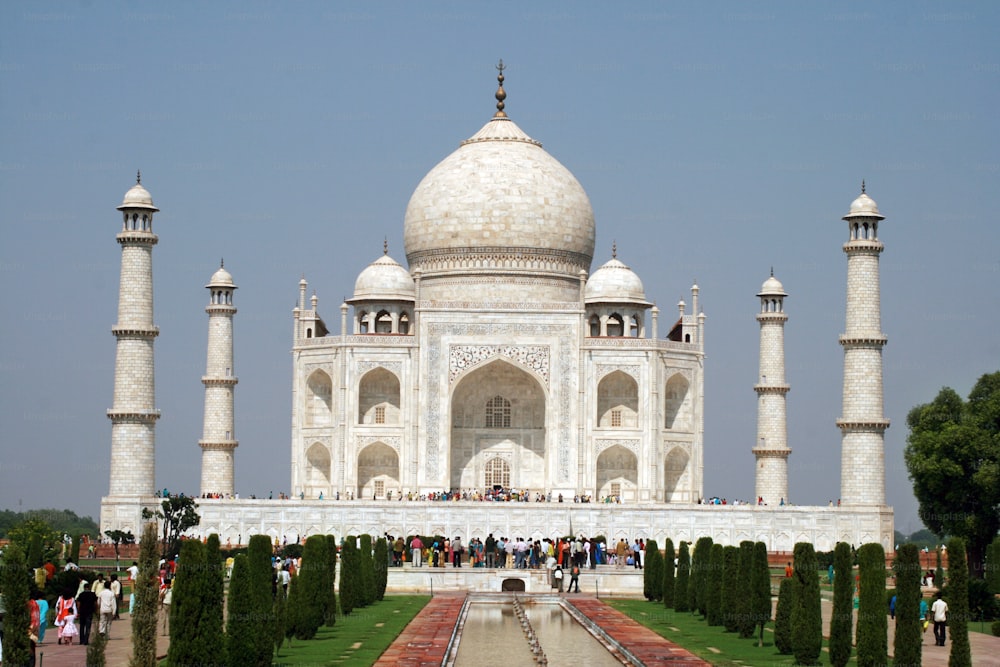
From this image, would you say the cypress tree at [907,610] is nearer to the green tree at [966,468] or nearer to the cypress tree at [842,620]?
the cypress tree at [842,620]

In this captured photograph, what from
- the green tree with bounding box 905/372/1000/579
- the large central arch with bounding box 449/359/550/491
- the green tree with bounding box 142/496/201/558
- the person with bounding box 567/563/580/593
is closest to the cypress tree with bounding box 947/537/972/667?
the person with bounding box 567/563/580/593

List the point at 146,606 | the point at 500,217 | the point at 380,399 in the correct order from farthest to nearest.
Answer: the point at 500,217 → the point at 380,399 → the point at 146,606

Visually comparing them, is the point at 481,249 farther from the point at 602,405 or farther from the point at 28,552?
the point at 28,552

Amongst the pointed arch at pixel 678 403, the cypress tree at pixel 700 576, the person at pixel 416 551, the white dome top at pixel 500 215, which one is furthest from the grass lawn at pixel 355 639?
the white dome top at pixel 500 215

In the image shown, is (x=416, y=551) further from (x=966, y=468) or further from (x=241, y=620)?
(x=241, y=620)

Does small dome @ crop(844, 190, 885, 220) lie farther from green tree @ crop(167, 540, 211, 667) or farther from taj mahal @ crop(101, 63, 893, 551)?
green tree @ crop(167, 540, 211, 667)

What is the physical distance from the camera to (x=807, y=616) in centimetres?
1772

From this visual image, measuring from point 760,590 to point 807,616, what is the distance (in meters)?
2.90

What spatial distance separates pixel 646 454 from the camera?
38.3 metres

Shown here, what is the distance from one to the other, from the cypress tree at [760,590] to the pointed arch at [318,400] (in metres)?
19.9

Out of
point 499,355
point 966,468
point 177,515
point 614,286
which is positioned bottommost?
point 177,515

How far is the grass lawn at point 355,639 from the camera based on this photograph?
17.8m

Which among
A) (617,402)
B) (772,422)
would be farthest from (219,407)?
(772,422)

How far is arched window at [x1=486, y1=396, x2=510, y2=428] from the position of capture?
131ft
